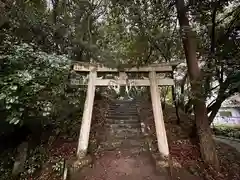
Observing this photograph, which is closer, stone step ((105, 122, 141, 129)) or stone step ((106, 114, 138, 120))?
stone step ((105, 122, 141, 129))

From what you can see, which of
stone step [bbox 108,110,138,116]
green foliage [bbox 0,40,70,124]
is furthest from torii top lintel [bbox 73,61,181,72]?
stone step [bbox 108,110,138,116]

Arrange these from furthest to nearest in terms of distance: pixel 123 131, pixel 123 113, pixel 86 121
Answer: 1. pixel 123 113
2. pixel 123 131
3. pixel 86 121

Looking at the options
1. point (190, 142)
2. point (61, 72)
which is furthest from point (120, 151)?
point (61, 72)

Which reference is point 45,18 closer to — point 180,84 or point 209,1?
point 209,1

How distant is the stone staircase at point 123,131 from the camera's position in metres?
6.10

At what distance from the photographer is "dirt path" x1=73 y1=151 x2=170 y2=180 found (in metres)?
4.62

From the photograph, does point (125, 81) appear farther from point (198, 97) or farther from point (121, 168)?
point (121, 168)

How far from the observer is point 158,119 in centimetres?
552

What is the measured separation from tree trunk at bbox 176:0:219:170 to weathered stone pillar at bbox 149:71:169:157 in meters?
0.99

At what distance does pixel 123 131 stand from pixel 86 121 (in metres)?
2.03

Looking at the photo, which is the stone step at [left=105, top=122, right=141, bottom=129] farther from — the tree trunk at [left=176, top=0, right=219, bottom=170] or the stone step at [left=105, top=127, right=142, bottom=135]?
the tree trunk at [left=176, top=0, right=219, bottom=170]

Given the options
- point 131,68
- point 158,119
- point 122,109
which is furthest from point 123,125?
point 131,68

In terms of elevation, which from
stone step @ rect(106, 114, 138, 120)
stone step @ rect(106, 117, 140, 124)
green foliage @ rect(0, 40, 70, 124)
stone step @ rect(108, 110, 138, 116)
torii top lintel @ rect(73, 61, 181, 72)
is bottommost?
stone step @ rect(106, 117, 140, 124)

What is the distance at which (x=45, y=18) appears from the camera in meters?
6.29
